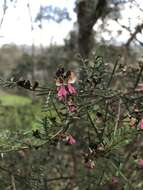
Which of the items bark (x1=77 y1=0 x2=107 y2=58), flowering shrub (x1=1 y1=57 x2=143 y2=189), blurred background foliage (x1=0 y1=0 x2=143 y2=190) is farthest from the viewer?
bark (x1=77 y1=0 x2=107 y2=58)

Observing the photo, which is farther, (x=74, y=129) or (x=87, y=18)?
(x=87, y=18)

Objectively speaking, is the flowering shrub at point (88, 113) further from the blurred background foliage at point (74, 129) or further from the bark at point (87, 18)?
the bark at point (87, 18)

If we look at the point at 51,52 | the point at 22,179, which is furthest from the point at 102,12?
the point at 51,52

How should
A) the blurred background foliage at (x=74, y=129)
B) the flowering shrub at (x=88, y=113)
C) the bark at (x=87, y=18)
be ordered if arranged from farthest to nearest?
the bark at (x=87, y=18), the blurred background foliage at (x=74, y=129), the flowering shrub at (x=88, y=113)

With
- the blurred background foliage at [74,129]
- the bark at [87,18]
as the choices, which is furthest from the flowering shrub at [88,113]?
the bark at [87,18]

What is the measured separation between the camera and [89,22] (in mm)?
5590

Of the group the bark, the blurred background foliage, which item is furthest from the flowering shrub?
the bark

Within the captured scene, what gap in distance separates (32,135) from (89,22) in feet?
11.3

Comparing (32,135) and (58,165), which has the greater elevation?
Result: (32,135)

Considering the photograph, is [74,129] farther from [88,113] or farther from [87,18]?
[88,113]

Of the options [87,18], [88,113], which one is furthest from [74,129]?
[88,113]

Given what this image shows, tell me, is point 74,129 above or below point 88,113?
below

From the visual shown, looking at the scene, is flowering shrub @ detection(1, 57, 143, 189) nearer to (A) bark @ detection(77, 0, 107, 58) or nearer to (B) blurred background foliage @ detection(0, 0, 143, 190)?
(B) blurred background foliage @ detection(0, 0, 143, 190)

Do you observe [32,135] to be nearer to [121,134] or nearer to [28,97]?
[121,134]
